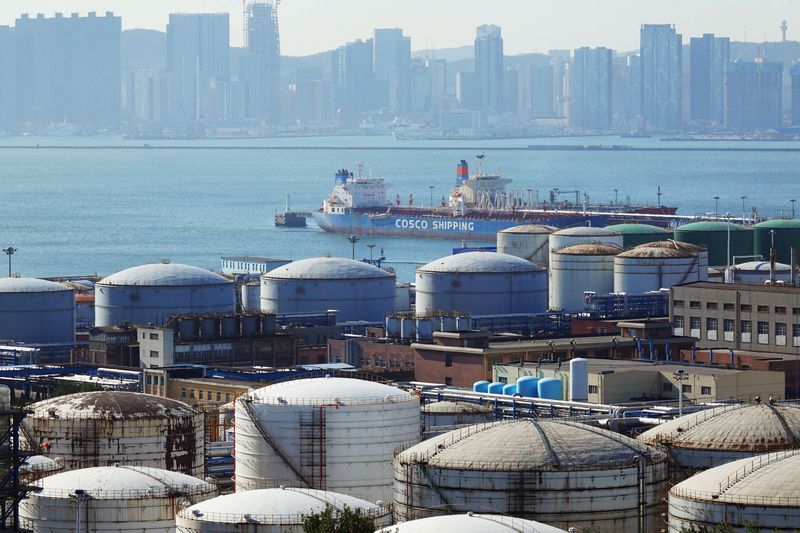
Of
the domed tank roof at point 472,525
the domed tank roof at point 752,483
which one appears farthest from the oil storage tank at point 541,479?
the domed tank roof at point 472,525

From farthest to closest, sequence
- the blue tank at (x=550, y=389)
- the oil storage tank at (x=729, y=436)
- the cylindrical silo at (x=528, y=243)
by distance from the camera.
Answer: the cylindrical silo at (x=528, y=243)
the blue tank at (x=550, y=389)
the oil storage tank at (x=729, y=436)

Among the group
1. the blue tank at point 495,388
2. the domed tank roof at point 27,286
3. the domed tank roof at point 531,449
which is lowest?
the blue tank at point 495,388

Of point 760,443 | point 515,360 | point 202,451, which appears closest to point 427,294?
Result: point 515,360

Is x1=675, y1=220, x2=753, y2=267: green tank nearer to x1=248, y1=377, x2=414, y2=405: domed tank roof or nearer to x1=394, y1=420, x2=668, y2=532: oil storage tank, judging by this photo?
x1=248, y1=377, x2=414, y2=405: domed tank roof

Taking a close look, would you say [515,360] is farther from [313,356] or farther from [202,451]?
[202,451]

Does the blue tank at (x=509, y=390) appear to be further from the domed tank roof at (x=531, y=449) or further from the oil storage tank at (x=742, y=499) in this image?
the oil storage tank at (x=742, y=499)

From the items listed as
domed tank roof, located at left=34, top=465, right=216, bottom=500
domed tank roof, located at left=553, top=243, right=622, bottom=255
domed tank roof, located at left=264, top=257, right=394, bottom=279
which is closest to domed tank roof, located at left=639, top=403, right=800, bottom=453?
domed tank roof, located at left=34, top=465, right=216, bottom=500

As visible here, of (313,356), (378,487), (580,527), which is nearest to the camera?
(580,527)
